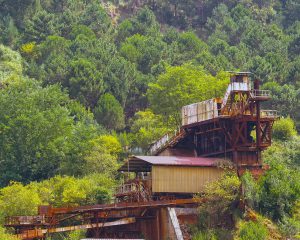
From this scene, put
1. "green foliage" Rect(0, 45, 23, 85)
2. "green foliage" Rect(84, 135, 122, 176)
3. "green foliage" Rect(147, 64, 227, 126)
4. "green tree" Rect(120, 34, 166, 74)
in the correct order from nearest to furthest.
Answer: "green foliage" Rect(84, 135, 122, 176)
"green foliage" Rect(147, 64, 227, 126)
"green foliage" Rect(0, 45, 23, 85)
"green tree" Rect(120, 34, 166, 74)

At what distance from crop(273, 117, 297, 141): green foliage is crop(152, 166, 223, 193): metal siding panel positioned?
26589 mm

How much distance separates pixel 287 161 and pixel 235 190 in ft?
75.5

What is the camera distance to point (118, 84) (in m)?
122

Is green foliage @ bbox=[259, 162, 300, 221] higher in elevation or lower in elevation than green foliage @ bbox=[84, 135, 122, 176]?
lower

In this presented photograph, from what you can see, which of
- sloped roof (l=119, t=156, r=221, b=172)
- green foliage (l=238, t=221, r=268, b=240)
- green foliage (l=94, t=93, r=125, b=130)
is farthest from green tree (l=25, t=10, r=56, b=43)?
green foliage (l=238, t=221, r=268, b=240)

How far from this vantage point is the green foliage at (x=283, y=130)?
103881 mm

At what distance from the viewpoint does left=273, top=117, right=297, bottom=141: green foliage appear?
104 meters

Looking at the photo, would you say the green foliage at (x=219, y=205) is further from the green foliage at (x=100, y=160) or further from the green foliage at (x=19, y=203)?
the green foliage at (x=100, y=160)

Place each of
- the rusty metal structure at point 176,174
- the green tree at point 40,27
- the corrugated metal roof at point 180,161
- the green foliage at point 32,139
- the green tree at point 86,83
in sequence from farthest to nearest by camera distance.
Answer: the green tree at point 40,27
the green tree at point 86,83
the green foliage at point 32,139
the corrugated metal roof at point 180,161
the rusty metal structure at point 176,174

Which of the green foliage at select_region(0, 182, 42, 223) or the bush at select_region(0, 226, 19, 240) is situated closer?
the bush at select_region(0, 226, 19, 240)

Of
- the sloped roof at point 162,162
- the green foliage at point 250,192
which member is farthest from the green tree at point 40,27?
the green foliage at point 250,192

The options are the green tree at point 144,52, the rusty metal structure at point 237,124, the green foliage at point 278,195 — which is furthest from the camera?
the green tree at point 144,52

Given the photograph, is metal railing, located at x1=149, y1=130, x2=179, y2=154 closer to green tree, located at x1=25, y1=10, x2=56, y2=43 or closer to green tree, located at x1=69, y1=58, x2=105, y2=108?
green tree, located at x1=69, y1=58, x2=105, y2=108

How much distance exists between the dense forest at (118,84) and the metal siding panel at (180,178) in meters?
5.12
